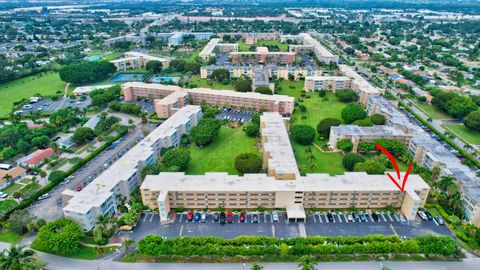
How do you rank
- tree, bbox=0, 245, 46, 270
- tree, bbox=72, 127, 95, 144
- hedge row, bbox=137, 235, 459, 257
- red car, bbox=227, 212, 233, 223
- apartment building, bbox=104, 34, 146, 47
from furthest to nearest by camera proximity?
apartment building, bbox=104, 34, 146, 47, tree, bbox=72, 127, 95, 144, red car, bbox=227, 212, 233, 223, hedge row, bbox=137, 235, 459, 257, tree, bbox=0, 245, 46, 270

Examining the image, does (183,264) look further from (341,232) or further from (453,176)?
(453,176)

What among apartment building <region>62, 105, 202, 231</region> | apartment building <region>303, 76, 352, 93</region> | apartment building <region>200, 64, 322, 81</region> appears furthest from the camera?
apartment building <region>200, 64, 322, 81</region>

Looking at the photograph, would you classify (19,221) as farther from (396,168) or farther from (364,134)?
(364,134)

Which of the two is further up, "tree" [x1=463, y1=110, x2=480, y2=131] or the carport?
"tree" [x1=463, y1=110, x2=480, y2=131]

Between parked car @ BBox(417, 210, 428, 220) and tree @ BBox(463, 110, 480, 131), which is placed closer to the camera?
parked car @ BBox(417, 210, 428, 220)

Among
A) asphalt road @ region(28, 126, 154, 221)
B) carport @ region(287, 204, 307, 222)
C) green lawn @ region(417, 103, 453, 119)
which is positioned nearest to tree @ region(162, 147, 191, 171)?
asphalt road @ region(28, 126, 154, 221)

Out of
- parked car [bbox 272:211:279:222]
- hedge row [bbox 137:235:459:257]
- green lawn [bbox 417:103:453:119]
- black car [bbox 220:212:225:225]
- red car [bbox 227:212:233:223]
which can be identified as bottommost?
black car [bbox 220:212:225:225]

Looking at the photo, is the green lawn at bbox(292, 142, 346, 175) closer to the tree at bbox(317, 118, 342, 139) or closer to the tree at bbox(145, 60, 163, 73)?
the tree at bbox(317, 118, 342, 139)
